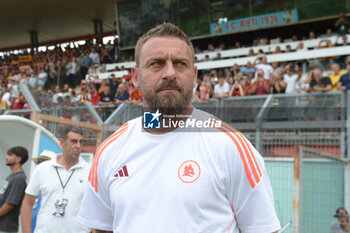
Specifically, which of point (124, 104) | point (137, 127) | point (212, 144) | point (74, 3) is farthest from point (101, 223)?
point (74, 3)

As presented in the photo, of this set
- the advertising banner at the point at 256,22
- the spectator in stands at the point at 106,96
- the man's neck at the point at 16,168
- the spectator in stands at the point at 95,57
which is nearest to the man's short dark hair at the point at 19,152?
the man's neck at the point at 16,168

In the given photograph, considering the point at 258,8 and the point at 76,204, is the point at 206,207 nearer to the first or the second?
the point at 76,204

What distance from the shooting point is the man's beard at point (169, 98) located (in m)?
1.59

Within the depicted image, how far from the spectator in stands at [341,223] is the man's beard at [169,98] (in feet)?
14.4

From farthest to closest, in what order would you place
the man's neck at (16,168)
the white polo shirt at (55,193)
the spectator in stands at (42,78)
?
the spectator in stands at (42,78), the man's neck at (16,168), the white polo shirt at (55,193)

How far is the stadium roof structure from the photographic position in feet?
74.5

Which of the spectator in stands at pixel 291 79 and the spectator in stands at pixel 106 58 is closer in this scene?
the spectator in stands at pixel 291 79

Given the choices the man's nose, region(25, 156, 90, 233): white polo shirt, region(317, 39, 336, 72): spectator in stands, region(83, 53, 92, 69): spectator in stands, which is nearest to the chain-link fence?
region(25, 156, 90, 233): white polo shirt

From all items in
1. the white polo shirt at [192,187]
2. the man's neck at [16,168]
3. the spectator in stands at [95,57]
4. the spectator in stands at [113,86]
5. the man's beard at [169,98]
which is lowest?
the man's neck at [16,168]

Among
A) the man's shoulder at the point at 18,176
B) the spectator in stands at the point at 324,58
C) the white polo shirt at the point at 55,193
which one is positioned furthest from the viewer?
the spectator in stands at the point at 324,58

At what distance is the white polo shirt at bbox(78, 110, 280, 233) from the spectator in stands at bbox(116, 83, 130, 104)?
7.63 m

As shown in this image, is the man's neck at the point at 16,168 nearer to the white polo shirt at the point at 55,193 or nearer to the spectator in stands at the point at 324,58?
the white polo shirt at the point at 55,193

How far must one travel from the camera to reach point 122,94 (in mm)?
9320

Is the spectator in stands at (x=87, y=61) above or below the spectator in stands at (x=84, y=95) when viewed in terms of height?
above
